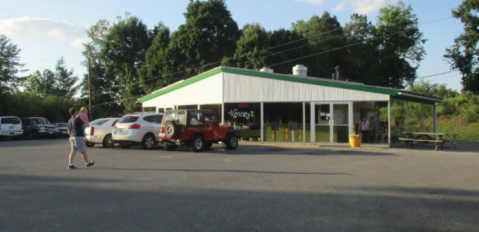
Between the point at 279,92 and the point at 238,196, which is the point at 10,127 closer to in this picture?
the point at 279,92

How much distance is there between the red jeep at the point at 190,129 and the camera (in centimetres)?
1634

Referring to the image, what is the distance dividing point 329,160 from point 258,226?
8759 mm

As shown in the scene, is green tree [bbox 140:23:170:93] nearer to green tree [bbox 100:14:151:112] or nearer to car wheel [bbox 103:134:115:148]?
green tree [bbox 100:14:151:112]

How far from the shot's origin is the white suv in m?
17.8

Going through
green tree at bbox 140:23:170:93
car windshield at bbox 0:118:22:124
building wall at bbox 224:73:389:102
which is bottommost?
car windshield at bbox 0:118:22:124

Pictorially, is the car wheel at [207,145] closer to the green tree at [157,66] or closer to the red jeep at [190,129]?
the red jeep at [190,129]

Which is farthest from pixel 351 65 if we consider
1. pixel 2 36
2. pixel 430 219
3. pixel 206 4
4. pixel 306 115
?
pixel 2 36

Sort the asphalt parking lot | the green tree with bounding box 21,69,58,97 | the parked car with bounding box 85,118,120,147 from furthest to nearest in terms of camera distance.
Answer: the green tree with bounding box 21,69,58,97, the parked car with bounding box 85,118,120,147, the asphalt parking lot

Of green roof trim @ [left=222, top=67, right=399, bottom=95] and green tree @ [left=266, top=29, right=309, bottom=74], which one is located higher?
green tree @ [left=266, top=29, right=309, bottom=74]

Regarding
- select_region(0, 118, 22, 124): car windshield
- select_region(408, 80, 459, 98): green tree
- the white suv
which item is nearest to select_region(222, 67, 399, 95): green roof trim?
the white suv

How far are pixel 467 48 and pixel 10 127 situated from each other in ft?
126

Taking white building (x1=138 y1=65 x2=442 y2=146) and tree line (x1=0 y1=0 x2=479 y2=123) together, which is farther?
tree line (x1=0 y1=0 x2=479 y2=123)

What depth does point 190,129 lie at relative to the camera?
1653 centimetres

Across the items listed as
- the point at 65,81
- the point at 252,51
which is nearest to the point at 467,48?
the point at 252,51
